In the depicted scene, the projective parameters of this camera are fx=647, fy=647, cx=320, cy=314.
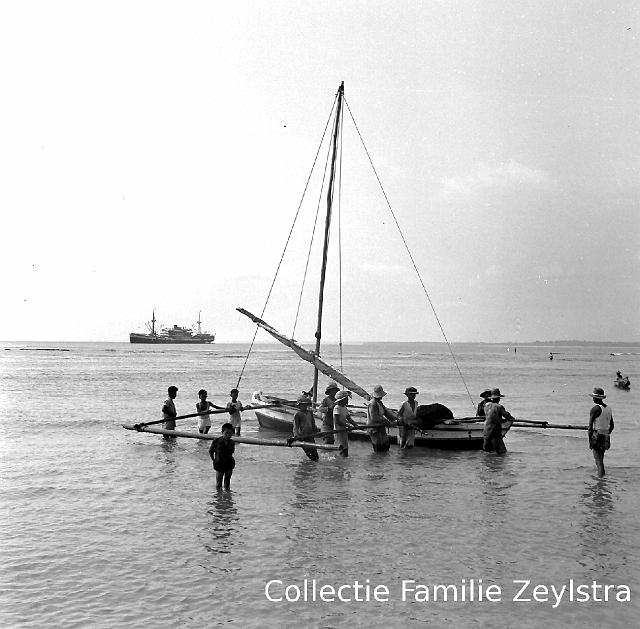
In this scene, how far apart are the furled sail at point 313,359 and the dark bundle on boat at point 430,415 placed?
1739 millimetres

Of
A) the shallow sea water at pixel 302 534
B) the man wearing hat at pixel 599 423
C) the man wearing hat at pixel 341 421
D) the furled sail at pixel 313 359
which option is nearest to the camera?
the shallow sea water at pixel 302 534

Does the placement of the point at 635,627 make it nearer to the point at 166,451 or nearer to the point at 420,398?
the point at 166,451

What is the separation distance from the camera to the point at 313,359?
74.5 feet

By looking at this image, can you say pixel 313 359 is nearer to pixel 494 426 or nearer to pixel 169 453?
pixel 169 453

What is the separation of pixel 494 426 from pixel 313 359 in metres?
6.65

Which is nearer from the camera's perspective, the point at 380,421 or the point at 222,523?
the point at 222,523

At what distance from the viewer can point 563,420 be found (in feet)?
106

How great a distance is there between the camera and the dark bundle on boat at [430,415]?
20594 mm

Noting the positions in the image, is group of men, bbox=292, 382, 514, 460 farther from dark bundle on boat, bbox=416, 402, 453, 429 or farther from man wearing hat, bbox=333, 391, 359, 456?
dark bundle on boat, bbox=416, 402, 453, 429

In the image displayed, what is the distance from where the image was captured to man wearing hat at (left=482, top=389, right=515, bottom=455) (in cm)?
1898

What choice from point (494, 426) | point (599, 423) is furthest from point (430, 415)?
point (599, 423)

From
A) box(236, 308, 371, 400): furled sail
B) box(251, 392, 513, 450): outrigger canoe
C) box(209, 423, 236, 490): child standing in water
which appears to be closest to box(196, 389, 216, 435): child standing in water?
box(236, 308, 371, 400): furled sail

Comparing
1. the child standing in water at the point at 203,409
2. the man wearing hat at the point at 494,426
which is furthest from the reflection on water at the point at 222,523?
the man wearing hat at the point at 494,426

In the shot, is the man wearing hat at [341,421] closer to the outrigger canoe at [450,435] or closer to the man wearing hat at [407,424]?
the outrigger canoe at [450,435]
